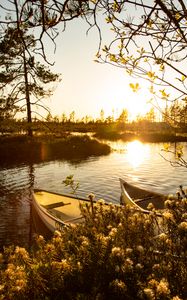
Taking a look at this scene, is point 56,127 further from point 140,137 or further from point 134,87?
point 140,137

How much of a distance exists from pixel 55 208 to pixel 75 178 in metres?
11.5

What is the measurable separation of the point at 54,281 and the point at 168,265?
1357 millimetres

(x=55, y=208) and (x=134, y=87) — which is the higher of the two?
(x=134, y=87)

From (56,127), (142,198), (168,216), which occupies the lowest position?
(142,198)

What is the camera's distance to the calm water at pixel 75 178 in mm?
13971

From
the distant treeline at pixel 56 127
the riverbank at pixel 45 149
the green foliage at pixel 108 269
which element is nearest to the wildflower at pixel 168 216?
the green foliage at pixel 108 269

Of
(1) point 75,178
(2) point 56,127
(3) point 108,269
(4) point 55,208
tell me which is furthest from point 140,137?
(3) point 108,269

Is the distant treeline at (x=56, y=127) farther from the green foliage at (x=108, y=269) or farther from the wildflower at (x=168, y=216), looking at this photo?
the green foliage at (x=108, y=269)

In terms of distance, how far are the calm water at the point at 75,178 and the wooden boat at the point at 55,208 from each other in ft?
3.64

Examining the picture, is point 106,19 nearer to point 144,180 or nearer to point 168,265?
point 168,265

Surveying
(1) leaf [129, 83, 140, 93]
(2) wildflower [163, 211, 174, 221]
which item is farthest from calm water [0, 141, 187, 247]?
(1) leaf [129, 83, 140, 93]

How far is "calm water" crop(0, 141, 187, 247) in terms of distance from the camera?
14.0m

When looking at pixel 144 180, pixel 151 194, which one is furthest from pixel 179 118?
pixel 144 180

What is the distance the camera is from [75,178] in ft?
78.5
